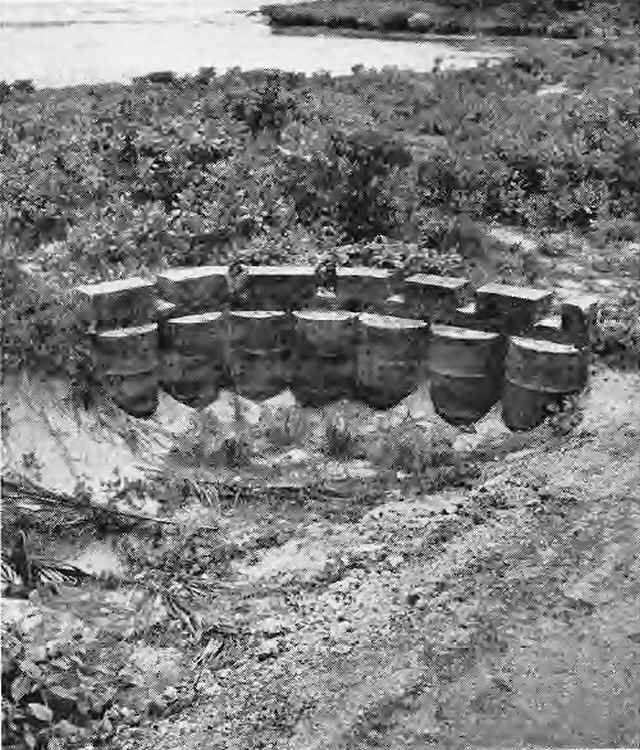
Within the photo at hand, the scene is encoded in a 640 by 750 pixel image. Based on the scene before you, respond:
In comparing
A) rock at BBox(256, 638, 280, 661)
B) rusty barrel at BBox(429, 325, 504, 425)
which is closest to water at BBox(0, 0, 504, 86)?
rusty barrel at BBox(429, 325, 504, 425)

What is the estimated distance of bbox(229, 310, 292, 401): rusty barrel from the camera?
1080 cm

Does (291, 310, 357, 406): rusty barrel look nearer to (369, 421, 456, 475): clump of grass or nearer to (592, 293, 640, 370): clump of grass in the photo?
(369, 421, 456, 475): clump of grass

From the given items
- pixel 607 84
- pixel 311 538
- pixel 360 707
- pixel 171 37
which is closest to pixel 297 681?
pixel 360 707

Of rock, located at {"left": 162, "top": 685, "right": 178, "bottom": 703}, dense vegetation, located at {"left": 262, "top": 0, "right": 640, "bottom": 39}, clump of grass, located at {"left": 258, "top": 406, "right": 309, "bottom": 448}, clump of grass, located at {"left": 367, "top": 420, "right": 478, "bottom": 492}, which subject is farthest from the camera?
dense vegetation, located at {"left": 262, "top": 0, "right": 640, "bottom": 39}

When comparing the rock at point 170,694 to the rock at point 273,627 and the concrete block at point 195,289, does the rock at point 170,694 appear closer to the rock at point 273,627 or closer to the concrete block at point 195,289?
the rock at point 273,627

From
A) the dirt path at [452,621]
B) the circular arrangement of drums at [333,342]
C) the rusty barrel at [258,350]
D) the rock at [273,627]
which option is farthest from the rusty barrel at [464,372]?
the rock at [273,627]

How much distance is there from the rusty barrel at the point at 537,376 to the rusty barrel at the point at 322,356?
4.46 feet

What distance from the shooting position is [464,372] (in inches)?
416

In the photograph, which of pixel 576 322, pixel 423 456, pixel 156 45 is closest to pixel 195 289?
pixel 423 456

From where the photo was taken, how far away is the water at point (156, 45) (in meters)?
23.7

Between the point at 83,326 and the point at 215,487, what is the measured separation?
5.86ft

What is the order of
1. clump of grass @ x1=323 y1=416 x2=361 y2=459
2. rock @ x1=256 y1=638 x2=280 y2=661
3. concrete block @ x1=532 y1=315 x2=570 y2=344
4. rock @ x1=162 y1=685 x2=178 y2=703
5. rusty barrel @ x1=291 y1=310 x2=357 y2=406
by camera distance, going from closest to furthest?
rock @ x1=162 y1=685 x2=178 y2=703
rock @ x1=256 y1=638 x2=280 y2=661
clump of grass @ x1=323 y1=416 x2=361 y2=459
concrete block @ x1=532 y1=315 x2=570 y2=344
rusty barrel @ x1=291 y1=310 x2=357 y2=406

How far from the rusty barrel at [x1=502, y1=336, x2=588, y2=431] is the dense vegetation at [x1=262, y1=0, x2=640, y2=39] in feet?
68.5

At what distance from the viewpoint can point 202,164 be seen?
48.5 ft
